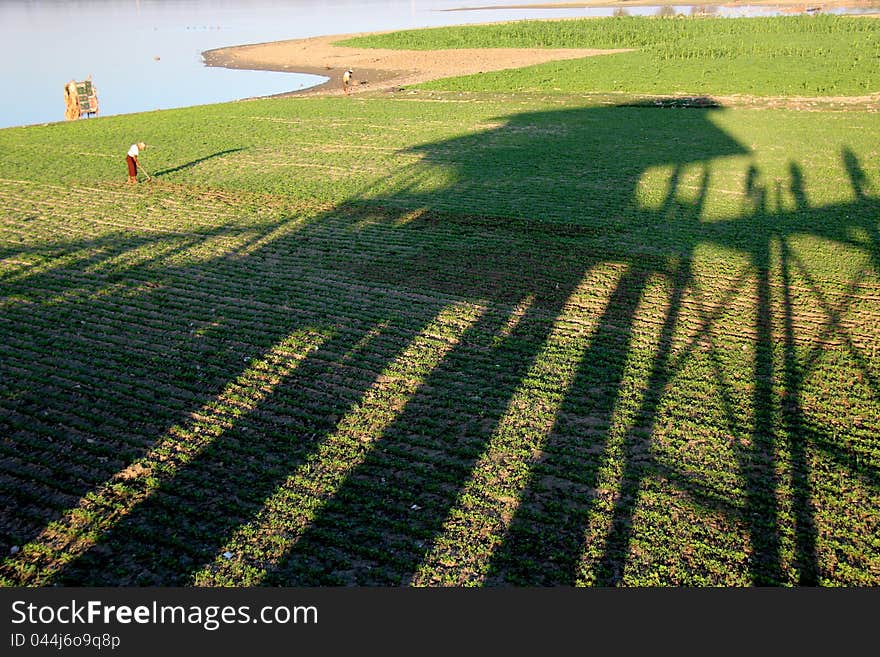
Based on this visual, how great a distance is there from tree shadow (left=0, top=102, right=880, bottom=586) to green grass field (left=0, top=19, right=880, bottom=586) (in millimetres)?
36

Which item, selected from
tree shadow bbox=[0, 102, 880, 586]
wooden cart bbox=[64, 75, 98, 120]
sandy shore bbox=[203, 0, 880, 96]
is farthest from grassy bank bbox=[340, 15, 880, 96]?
tree shadow bbox=[0, 102, 880, 586]

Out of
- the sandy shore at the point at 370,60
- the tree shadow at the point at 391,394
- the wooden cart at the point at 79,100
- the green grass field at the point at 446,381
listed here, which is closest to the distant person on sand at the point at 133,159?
the green grass field at the point at 446,381

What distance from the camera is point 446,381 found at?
8773 millimetres

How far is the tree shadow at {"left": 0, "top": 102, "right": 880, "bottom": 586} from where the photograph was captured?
20.4ft

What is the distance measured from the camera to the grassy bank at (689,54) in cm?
3350

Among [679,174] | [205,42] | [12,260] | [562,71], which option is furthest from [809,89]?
[205,42]

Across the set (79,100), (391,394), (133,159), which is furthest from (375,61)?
(391,394)

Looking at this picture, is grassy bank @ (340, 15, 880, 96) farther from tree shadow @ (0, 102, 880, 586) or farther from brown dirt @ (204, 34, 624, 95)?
tree shadow @ (0, 102, 880, 586)

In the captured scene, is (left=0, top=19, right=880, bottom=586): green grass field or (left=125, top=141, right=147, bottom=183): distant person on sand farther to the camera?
(left=125, top=141, right=147, bottom=183): distant person on sand

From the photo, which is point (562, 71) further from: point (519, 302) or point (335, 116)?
point (519, 302)

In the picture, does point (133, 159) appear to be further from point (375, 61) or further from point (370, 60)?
point (370, 60)

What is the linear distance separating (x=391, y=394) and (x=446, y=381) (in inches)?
28.5

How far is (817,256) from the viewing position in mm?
12633

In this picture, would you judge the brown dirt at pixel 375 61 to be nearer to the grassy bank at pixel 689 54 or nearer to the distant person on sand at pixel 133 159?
the grassy bank at pixel 689 54
